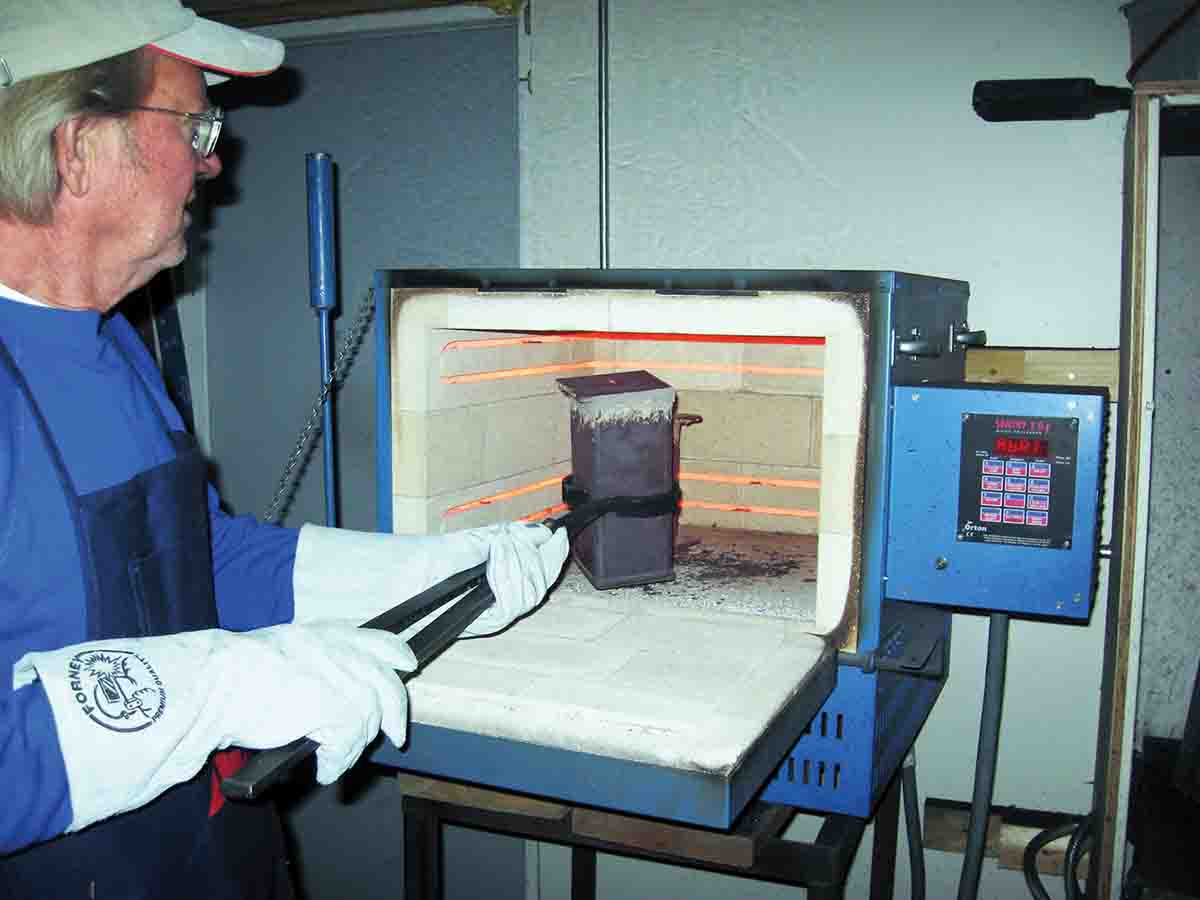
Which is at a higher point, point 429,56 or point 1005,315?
point 429,56

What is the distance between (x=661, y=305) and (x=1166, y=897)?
122 cm

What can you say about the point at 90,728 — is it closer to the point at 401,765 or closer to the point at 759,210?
the point at 401,765

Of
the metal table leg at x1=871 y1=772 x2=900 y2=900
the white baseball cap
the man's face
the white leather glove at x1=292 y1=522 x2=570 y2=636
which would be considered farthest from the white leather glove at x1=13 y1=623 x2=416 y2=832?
the metal table leg at x1=871 y1=772 x2=900 y2=900

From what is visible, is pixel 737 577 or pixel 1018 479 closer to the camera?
pixel 1018 479

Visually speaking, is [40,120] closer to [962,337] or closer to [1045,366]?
[962,337]

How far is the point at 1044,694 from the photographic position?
1919mm

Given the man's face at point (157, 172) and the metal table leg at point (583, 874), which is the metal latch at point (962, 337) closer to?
the man's face at point (157, 172)

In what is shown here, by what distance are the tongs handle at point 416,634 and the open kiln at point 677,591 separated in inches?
3.3

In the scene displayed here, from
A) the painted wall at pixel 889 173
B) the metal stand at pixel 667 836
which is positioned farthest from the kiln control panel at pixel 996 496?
the painted wall at pixel 889 173

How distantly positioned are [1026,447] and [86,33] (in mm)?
1216

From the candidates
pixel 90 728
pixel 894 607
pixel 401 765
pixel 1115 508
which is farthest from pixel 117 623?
pixel 1115 508

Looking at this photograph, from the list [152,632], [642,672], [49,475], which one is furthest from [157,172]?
[642,672]

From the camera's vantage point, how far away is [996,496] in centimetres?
133

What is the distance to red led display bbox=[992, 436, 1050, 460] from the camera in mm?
1307
